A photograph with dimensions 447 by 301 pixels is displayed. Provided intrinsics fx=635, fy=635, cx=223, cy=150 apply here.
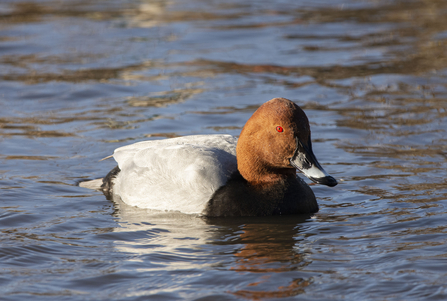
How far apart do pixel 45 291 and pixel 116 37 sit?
1143 centimetres

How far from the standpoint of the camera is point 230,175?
6.59m

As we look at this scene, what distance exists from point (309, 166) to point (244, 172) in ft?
2.46

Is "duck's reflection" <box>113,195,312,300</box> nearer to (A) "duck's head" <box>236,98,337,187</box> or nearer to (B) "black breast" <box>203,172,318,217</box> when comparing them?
(B) "black breast" <box>203,172,318,217</box>

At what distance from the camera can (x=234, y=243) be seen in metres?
5.94

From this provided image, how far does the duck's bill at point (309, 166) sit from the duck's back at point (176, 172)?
0.78 metres

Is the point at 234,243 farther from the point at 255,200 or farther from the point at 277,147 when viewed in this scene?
the point at 277,147

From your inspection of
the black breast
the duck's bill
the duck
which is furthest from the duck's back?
the duck's bill

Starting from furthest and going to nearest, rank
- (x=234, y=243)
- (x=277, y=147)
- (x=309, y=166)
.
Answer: (x=277, y=147), (x=309, y=166), (x=234, y=243)

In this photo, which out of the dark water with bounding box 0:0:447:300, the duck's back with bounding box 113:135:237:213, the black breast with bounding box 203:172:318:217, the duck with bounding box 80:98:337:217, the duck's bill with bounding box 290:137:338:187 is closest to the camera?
the dark water with bounding box 0:0:447:300

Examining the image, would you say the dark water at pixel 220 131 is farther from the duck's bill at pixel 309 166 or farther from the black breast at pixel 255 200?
the duck's bill at pixel 309 166

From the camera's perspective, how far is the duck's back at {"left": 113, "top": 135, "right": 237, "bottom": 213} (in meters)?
6.57

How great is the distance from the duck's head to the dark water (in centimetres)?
51

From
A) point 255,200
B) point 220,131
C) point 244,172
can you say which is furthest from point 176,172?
point 220,131

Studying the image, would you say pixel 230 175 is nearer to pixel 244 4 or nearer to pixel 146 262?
pixel 146 262
